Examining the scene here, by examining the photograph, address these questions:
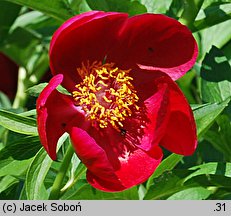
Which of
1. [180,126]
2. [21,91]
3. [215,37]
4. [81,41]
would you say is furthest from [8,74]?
[180,126]

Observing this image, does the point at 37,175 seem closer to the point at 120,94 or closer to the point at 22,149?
the point at 22,149

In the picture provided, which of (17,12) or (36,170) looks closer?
(36,170)

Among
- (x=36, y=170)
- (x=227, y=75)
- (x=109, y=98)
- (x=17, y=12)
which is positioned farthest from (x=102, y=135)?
(x=17, y=12)

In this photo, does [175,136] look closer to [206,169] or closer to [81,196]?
[206,169]

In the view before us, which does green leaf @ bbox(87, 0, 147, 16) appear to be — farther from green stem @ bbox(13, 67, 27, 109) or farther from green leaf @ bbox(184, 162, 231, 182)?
green stem @ bbox(13, 67, 27, 109)

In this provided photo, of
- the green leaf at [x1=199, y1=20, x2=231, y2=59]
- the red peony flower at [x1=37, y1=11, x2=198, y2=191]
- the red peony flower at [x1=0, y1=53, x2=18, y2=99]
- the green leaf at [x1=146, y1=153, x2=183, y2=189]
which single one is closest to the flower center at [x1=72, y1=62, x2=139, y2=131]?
the red peony flower at [x1=37, y1=11, x2=198, y2=191]

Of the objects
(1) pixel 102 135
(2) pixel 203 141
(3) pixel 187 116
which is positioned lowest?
(2) pixel 203 141
